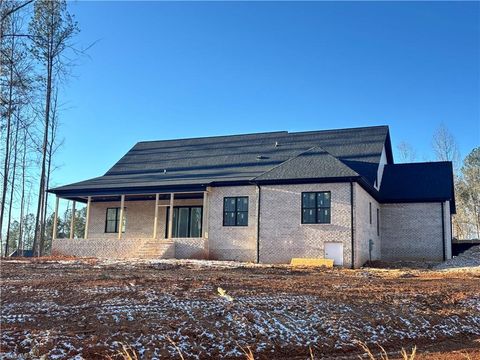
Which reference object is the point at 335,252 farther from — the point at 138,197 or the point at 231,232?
the point at 138,197

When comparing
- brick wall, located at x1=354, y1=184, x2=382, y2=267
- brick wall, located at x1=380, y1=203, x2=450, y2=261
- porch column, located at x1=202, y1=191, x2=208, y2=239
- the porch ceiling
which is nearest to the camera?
brick wall, located at x1=354, y1=184, x2=382, y2=267

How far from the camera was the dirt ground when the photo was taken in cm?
752

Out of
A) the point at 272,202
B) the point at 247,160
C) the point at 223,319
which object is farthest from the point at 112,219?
the point at 223,319

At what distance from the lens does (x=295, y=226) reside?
2239cm

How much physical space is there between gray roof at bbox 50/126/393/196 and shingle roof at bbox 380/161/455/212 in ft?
7.19

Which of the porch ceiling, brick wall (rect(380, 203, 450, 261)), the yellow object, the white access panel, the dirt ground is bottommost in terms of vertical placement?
the dirt ground

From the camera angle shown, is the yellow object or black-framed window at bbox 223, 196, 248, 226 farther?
black-framed window at bbox 223, 196, 248, 226

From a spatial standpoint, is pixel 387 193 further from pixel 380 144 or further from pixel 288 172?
pixel 288 172

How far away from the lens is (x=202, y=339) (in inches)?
316

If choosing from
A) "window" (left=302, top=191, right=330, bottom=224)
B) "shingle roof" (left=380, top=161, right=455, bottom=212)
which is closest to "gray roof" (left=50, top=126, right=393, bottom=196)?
"window" (left=302, top=191, right=330, bottom=224)

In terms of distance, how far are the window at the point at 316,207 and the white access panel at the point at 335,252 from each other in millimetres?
1102

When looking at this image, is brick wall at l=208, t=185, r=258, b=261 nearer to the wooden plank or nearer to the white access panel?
the wooden plank

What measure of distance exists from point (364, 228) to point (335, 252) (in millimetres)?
2401

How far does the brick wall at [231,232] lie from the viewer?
23.8 metres
